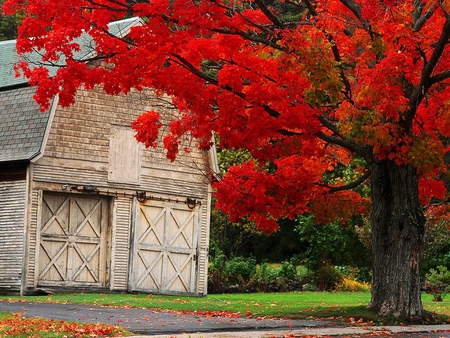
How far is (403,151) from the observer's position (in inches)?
692

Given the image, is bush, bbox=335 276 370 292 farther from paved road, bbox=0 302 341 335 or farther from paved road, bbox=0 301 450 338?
paved road, bbox=0 301 450 338

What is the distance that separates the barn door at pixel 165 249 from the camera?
27.5 meters

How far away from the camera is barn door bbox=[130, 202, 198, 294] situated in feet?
90.1

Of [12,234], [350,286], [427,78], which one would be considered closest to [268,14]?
[427,78]

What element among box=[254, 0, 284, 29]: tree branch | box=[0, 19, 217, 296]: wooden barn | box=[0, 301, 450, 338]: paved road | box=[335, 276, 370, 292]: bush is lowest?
box=[0, 301, 450, 338]: paved road

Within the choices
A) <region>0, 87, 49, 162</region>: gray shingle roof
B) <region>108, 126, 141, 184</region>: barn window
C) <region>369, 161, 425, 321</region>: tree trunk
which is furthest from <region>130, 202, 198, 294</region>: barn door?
<region>369, 161, 425, 321</region>: tree trunk

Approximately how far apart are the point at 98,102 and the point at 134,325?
1238 centimetres

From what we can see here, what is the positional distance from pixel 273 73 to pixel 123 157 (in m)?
10.5

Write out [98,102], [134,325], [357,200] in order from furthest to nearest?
[98,102]
[357,200]
[134,325]

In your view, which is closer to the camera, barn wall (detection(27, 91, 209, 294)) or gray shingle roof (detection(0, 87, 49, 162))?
gray shingle roof (detection(0, 87, 49, 162))

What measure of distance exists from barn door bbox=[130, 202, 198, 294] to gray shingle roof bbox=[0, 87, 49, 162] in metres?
4.11

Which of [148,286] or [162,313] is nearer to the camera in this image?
[162,313]

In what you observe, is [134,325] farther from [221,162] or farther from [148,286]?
[221,162]

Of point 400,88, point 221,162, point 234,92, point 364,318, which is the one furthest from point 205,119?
point 221,162
